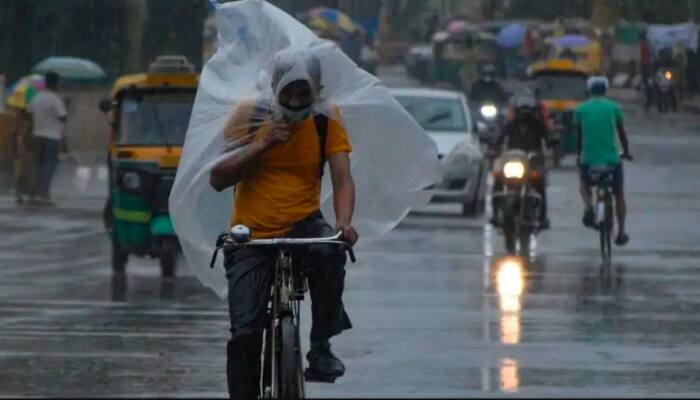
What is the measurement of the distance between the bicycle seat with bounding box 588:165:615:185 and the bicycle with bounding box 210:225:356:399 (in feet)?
38.6

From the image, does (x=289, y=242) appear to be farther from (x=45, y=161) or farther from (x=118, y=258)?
(x=45, y=161)

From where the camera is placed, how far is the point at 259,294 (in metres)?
8.45

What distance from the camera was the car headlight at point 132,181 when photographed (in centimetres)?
1794

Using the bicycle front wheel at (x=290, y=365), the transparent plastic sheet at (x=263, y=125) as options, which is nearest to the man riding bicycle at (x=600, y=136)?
the transparent plastic sheet at (x=263, y=125)

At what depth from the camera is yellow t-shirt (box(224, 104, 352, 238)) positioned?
8578 millimetres

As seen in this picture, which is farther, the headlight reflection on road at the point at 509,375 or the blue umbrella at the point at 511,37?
the blue umbrella at the point at 511,37

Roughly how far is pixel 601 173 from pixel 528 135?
1.58 metres

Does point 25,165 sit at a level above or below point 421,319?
below

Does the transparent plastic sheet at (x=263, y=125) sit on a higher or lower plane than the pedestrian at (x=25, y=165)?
higher

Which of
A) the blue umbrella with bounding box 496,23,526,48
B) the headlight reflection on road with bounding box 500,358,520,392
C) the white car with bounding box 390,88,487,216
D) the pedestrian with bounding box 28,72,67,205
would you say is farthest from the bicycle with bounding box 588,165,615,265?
the blue umbrella with bounding box 496,23,526,48

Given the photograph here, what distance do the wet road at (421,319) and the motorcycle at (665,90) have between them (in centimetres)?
3832

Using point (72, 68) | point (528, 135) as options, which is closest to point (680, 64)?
point (72, 68)

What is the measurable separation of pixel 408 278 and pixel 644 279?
205 cm

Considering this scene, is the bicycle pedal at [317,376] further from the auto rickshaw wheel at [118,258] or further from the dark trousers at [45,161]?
the dark trousers at [45,161]
